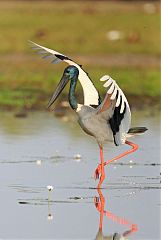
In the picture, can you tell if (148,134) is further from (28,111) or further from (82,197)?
(82,197)

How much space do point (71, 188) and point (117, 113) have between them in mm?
797

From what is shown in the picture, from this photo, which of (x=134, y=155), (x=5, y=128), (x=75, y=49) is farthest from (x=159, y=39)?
(x=134, y=155)

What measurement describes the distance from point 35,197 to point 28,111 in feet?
21.1

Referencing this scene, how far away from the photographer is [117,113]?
8.81 meters

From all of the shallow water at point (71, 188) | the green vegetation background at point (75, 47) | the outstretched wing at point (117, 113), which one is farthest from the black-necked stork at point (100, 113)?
the green vegetation background at point (75, 47)

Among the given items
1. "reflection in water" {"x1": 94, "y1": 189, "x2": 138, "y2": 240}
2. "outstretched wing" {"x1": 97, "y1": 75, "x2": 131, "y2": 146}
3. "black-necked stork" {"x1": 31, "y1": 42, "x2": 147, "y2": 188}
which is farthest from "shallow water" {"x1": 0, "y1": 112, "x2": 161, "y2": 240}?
"outstretched wing" {"x1": 97, "y1": 75, "x2": 131, "y2": 146}

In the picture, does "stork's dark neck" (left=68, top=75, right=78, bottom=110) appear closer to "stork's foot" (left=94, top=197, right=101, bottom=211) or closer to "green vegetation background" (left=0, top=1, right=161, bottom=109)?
"stork's foot" (left=94, top=197, right=101, bottom=211)

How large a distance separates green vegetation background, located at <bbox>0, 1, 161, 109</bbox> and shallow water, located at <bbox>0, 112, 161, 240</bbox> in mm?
3669

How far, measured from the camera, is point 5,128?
499 inches

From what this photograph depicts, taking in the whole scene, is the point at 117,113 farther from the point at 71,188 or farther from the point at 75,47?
the point at 75,47

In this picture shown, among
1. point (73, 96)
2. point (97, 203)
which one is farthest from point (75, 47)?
point (97, 203)

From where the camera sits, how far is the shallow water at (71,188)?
7.21 metres

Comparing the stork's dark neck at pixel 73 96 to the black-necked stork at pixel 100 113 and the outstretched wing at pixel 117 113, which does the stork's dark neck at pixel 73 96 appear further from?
the outstretched wing at pixel 117 113

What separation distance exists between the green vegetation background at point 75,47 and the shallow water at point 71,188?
3.67 m
